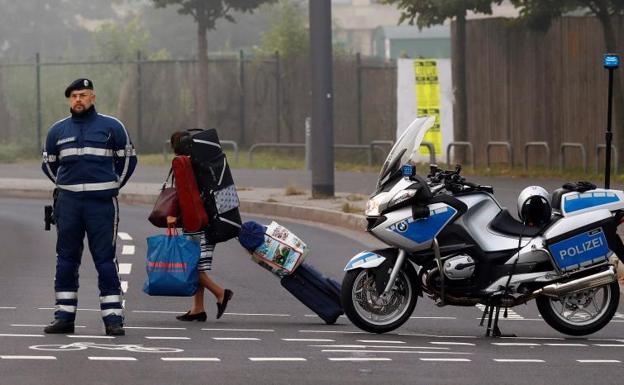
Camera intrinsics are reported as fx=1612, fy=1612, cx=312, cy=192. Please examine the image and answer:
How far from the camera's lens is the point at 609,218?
11.3 meters

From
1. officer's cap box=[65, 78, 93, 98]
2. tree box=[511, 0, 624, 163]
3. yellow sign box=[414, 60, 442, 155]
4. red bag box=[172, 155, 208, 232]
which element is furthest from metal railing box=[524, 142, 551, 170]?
officer's cap box=[65, 78, 93, 98]

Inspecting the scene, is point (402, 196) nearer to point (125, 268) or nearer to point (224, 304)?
point (224, 304)

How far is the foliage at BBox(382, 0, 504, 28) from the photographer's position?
29.2 m

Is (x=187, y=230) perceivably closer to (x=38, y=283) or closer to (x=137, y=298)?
(x=137, y=298)

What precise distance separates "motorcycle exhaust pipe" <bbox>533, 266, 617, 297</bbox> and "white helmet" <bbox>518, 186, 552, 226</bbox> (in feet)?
1.65

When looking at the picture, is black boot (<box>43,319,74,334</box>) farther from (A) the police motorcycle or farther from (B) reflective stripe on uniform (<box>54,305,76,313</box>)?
(A) the police motorcycle

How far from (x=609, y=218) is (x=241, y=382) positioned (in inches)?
144

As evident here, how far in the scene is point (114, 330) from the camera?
10820 millimetres

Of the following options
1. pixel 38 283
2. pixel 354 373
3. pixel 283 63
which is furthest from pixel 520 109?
pixel 354 373

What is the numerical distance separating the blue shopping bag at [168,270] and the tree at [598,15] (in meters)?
16.7

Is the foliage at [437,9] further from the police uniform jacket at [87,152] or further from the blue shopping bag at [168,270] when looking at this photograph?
the police uniform jacket at [87,152]

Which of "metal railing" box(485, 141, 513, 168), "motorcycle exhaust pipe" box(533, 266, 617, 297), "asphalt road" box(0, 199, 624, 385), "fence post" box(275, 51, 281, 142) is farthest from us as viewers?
"fence post" box(275, 51, 281, 142)

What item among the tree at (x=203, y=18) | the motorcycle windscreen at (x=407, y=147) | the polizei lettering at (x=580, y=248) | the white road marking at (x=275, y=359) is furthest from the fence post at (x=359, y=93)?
the white road marking at (x=275, y=359)

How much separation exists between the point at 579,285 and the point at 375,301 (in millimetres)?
1411
